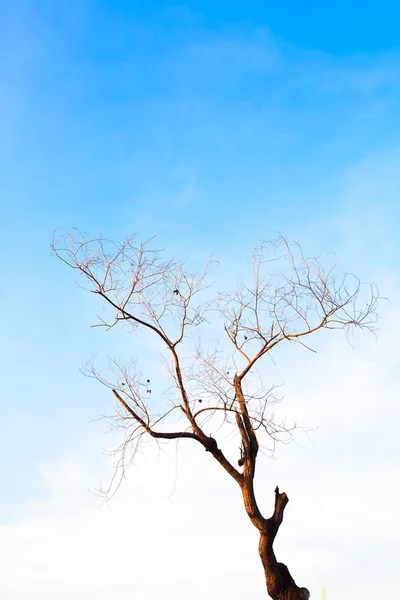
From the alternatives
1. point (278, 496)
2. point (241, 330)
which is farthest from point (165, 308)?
point (278, 496)

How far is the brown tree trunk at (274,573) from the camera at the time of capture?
29.8 feet

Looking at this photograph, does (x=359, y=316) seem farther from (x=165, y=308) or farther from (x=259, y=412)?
(x=165, y=308)

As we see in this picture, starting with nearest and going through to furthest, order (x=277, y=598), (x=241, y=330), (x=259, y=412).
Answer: (x=277, y=598)
(x=259, y=412)
(x=241, y=330)

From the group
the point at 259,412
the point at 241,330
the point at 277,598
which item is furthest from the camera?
the point at 241,330

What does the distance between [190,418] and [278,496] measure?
1712 millimetres

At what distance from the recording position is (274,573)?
29.9 ft

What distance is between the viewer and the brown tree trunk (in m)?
9.09

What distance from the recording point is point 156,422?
31.6 ft

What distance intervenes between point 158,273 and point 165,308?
0.56 metres

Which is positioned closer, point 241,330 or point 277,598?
point 277,598

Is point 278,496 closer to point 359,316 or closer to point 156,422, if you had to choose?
point 156,422

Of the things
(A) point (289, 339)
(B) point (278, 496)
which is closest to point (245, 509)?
(B) point (278, 496)

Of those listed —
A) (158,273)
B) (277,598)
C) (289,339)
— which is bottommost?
(277,598)

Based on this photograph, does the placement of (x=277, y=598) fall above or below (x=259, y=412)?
below
